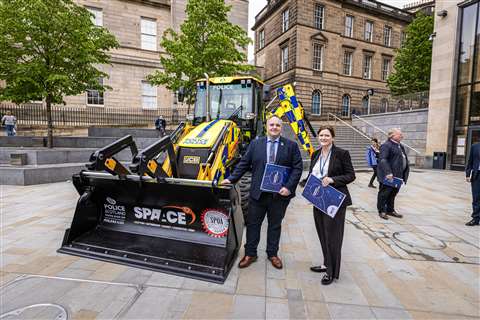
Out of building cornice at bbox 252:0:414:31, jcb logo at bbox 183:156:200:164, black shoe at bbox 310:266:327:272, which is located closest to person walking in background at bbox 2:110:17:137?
jcb logo at bbox 183:156:200:164

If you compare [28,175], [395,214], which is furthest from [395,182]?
[28,175]

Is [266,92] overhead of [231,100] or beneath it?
overhead

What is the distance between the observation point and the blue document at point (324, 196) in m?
3.02

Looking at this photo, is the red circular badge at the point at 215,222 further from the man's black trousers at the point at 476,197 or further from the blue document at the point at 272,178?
the man's black trousers at the point at 476,197

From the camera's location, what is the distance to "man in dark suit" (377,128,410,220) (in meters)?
5.69

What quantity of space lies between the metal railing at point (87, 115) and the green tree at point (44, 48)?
278 inches

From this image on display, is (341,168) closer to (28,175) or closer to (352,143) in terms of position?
(28,175)

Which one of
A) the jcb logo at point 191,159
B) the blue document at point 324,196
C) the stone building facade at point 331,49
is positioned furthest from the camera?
the stone building facade at point 331,49

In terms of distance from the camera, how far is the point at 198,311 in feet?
8.74

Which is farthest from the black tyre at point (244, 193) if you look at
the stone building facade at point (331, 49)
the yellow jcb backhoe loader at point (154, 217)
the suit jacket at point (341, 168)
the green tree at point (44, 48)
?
the stone building facade at point (331, 49)

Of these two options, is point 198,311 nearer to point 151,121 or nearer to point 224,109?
point 224,109

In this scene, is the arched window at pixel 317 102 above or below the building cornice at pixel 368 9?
below

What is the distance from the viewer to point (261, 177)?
3.41m

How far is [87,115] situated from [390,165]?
20.6 m
